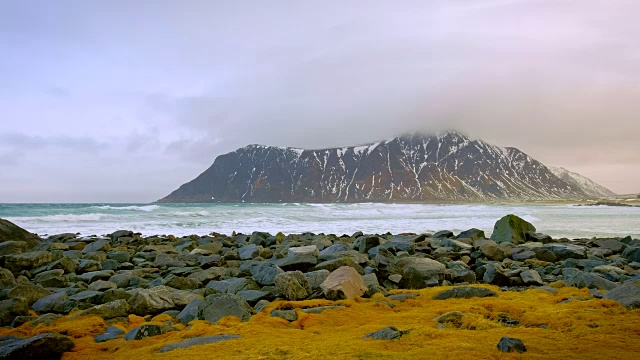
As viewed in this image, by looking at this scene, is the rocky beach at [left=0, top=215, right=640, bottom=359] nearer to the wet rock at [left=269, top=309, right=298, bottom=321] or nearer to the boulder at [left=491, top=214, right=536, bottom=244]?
the wet rock at [left=269, top=309, right=298, bottom=321]

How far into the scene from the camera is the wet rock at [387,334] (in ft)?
13.9

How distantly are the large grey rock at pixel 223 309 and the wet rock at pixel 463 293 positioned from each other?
115 inches

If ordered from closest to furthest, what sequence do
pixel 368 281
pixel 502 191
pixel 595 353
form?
pixel 595 353
pixel 368 281
pixel 502 191

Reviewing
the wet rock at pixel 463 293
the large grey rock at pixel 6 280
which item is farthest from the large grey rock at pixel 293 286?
the large grey rock at pixel 6 280

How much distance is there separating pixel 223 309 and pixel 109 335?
1.43 metres

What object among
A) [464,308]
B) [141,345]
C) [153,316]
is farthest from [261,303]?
[464,308]

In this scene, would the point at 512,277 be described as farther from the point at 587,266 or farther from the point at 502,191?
A: the point at 502,191

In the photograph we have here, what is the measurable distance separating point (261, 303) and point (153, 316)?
1599 millimetres

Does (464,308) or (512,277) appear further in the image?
(512,277)

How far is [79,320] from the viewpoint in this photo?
19.0 feet

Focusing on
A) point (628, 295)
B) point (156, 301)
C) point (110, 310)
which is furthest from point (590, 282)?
point (110, 310)

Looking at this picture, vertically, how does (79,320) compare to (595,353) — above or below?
below

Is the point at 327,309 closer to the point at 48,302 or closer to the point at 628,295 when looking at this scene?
the point at 628,295

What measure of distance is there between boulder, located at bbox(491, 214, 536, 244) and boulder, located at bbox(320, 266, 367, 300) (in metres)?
9.44
